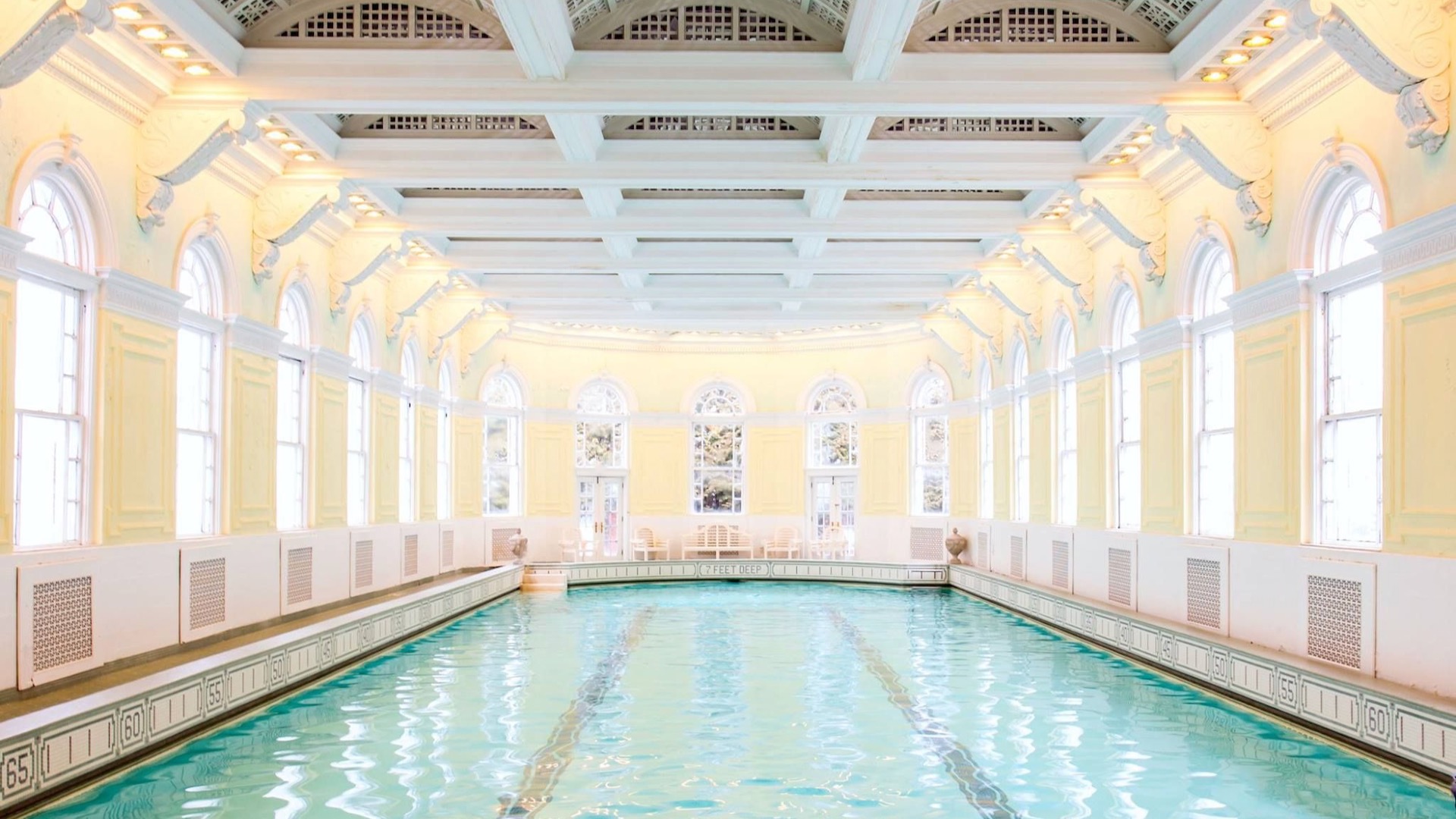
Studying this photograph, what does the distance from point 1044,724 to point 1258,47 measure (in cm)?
516

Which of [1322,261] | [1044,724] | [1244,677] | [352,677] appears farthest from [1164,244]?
[352,677]

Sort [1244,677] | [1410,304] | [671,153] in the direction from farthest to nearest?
[671,153], [1244,677], [1410,304]

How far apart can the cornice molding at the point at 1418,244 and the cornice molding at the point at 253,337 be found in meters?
9.66

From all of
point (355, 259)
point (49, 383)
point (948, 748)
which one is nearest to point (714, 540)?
point (355, 259)

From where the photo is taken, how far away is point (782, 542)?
2595 cm

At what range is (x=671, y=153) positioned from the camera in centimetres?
1185

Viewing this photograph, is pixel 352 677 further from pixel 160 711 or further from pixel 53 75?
pixel 53 75

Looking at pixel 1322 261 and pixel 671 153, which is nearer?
pixel 1322 261

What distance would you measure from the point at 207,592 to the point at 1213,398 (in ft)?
31.2

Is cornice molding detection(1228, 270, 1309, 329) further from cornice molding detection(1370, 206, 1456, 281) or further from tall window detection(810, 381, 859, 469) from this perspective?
tall window detection(810, 381, 859, 469)

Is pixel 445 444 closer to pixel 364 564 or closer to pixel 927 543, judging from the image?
pixel 364 564

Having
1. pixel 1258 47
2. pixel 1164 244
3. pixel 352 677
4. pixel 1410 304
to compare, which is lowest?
pixel 352 677

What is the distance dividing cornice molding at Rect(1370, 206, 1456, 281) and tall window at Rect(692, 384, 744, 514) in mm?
18928

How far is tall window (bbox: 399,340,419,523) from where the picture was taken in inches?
716
